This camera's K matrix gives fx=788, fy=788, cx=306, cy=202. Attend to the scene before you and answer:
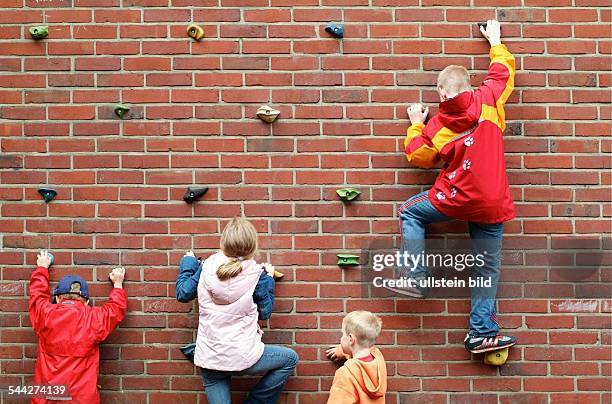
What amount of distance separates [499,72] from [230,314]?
205 centimetres

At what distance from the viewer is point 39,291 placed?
4582 mm

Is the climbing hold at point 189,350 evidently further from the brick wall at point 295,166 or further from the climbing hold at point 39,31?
the climbing hold at point 39,31

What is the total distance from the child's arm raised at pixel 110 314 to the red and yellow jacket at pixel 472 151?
1.87 meters

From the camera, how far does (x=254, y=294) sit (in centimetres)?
438

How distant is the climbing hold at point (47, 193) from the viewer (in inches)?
186

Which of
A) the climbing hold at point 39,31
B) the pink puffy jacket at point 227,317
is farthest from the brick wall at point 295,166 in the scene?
the pink puffy jacket at point 227,317

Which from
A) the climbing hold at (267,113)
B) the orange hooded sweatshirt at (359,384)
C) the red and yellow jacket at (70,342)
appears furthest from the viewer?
the climbing hold at (267,113)

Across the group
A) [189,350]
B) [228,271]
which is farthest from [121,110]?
[189,350]

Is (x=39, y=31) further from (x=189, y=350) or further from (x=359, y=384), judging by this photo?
(x=359, y=384)

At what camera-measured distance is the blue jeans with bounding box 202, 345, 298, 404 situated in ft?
14.4

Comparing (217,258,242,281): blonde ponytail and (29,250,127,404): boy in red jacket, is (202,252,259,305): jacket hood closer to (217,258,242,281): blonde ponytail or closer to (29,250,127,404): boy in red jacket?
(217,258,242,281): blonde ponytail

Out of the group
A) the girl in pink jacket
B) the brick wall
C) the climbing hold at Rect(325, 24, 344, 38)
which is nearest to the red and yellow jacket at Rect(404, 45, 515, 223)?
the brick wall

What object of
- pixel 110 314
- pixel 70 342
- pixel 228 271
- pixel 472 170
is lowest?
pixel 70 342

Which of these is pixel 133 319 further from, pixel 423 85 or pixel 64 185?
pixel 423 85
